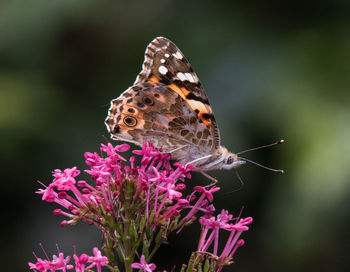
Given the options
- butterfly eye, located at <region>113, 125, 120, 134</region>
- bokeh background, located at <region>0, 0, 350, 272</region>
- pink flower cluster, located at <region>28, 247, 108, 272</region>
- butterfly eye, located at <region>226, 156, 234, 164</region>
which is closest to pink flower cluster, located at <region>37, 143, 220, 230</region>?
pink flower cluster, located at <region>28, 247, 108, 272</region>

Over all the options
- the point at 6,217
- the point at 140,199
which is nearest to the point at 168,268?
the point at 6,217

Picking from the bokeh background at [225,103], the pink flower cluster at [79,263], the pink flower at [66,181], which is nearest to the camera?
the pink flower cluster at [79,263]

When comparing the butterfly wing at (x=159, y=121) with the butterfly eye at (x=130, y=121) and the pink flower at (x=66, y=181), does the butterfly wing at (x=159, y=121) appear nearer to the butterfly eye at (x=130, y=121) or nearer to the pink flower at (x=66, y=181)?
the butterfly eye at (x=130, y=121)

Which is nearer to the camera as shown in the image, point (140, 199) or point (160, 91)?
point (140, 199)

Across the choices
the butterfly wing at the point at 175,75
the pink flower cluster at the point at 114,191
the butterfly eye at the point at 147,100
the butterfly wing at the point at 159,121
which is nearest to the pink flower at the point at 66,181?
the pink flower cluster at the point at 114,191

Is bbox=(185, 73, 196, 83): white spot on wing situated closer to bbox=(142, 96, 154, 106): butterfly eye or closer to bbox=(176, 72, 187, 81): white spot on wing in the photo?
bbox=(176, 72, 187, 81): white spot on wing

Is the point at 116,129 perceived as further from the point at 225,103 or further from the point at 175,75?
the point at 225,103

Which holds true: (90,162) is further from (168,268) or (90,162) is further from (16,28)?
(16,28)
